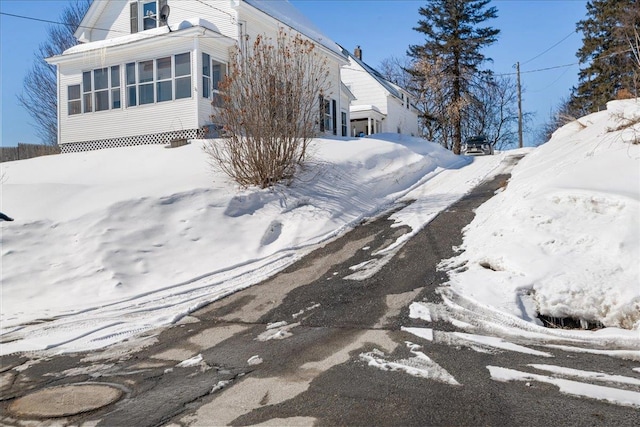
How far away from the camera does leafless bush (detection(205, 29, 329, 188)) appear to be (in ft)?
40.0

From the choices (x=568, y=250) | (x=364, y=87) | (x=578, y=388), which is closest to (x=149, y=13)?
(x=364, y=87)

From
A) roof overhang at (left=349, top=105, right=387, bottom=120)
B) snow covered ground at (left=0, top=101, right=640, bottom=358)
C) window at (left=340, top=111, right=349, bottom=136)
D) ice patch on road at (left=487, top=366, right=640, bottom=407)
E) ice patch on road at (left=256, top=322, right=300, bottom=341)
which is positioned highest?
roof overhang at (left=349, top=105, right=387, bottom=120)

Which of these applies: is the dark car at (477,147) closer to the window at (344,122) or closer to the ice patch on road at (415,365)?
the window at (344,122)

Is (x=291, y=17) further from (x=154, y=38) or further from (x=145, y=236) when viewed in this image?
(x=145, y=236)

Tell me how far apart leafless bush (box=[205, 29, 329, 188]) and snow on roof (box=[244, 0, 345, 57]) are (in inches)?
314

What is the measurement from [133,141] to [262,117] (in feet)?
30.6

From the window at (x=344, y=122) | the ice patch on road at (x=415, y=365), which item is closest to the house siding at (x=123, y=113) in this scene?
the window at (x=344, y=122)

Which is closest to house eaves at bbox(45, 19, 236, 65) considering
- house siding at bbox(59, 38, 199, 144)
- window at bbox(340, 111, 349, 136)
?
house siding at bbox(59, 38, 199, 144)

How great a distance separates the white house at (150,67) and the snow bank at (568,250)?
1249cm

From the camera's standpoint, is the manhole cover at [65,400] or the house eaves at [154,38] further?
the house eaves at [154,38]

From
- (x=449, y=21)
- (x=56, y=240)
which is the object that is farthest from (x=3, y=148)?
(x=449, y=21)

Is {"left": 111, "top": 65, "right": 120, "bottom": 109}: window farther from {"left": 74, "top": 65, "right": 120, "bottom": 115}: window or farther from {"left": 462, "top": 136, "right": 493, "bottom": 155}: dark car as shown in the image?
{"left": 462, "top": 136, "right": 493, "bottom": 155}: dark car

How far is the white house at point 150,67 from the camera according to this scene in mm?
18203

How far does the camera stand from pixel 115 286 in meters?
8.51
